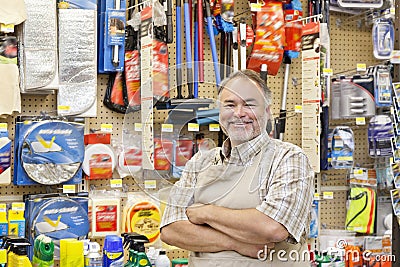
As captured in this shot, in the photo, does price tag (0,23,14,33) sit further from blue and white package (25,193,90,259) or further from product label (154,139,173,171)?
product label (154,139,173,171)

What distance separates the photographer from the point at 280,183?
232 centimetres

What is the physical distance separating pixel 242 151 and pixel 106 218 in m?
1.72

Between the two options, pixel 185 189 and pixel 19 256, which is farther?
pixel 19 256

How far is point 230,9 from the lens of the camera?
395cm

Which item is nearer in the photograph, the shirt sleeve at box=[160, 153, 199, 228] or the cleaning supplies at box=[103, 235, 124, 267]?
the shirt sleeve at box=[160, 153, 199, 228]

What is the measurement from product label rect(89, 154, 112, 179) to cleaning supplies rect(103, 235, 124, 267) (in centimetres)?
47

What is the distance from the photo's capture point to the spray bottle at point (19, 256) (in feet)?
10.4

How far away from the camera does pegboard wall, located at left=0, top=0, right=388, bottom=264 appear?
372cm

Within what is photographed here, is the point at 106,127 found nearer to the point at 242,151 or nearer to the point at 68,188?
the point at 68,188

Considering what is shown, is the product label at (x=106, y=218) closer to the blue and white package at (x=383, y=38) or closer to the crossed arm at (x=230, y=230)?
the crossed arm at (x=230, y=230)

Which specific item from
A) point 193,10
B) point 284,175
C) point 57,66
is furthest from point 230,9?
point 284,175

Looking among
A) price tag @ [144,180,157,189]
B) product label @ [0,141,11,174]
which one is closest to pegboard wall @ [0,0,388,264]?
product label @ [0,141,11,174]

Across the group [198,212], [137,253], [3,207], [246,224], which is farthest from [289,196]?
[3,207]

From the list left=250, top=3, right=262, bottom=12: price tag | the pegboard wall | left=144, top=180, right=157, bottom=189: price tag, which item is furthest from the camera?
left=250, top=3, right=262, bottom=12: price tag
